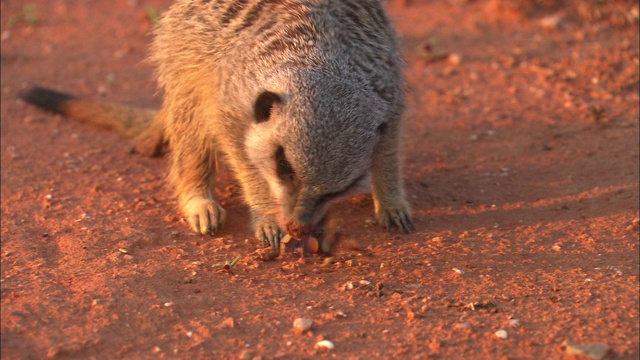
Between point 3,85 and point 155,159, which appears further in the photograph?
point 3,85

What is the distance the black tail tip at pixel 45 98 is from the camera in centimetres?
575

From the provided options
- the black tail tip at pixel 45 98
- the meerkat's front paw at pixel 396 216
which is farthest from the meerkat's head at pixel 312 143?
the black tail tip at pixel 45 98

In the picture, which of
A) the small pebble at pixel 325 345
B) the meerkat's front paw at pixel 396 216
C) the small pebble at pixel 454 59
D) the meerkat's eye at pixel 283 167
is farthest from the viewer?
the small pebble at pixel 454 59

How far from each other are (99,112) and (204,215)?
1.73 meters

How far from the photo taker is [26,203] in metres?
4.65

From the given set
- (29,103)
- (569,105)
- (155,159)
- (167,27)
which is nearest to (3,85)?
(29,103)

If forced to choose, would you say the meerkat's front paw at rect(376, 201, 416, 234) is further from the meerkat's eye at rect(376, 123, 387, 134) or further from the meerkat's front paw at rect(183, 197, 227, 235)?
the meerkat's front paw at rect(183, 197, 227, 235)

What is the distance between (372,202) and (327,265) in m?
0.99

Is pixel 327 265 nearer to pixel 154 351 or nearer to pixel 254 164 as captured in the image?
pixel 254 164

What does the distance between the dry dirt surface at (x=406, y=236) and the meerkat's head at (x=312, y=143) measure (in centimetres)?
43

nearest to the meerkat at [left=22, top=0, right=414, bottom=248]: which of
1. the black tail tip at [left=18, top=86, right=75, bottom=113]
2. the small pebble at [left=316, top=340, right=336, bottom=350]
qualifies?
the small pebble at [left=316, top=340, right=336, bottom=350]

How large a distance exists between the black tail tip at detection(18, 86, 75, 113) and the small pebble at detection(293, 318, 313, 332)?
3150 millimetres

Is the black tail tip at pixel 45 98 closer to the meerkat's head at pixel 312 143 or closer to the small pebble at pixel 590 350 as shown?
the meerkat's head at pixel 312 143

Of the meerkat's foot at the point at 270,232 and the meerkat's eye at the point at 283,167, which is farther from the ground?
the meerkat's eye at the point at 283,167
